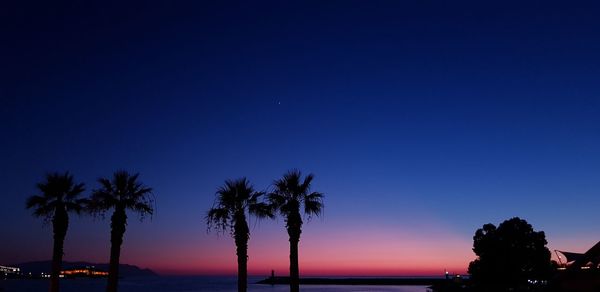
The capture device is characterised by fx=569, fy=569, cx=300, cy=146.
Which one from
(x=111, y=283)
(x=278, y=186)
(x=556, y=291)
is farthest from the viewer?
(x=278, y=186)

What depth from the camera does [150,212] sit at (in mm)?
31578

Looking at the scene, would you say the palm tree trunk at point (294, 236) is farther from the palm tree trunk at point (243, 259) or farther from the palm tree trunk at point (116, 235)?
the palm tree trunk at point (116, 235)

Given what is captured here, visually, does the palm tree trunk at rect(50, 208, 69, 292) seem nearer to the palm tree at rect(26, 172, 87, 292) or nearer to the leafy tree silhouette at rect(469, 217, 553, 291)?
the palm tree at rect(26, 172, 87, 292)

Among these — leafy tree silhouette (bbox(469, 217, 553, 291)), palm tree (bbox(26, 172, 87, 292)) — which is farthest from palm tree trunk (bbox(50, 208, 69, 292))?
leafy tree silhouette (bbox(469, 217, 553, 291))

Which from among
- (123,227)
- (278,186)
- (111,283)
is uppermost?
(278,186)

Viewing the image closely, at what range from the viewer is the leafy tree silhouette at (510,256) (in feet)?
213

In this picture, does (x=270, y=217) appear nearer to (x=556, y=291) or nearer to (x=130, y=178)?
(x=130, y=178)

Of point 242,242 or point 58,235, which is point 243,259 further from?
point 58,235

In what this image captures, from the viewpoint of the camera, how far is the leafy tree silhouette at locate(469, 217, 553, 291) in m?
64.9

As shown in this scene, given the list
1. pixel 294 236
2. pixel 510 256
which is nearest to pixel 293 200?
pixel 294 236

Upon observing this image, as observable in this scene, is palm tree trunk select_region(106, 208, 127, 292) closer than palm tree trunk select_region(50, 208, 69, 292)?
Yes

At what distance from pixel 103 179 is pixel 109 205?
4.92ft

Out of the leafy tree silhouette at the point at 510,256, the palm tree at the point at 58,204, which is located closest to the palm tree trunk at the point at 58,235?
the palm tree at the point at 58,204

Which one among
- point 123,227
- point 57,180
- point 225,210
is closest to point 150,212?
point 123,227
